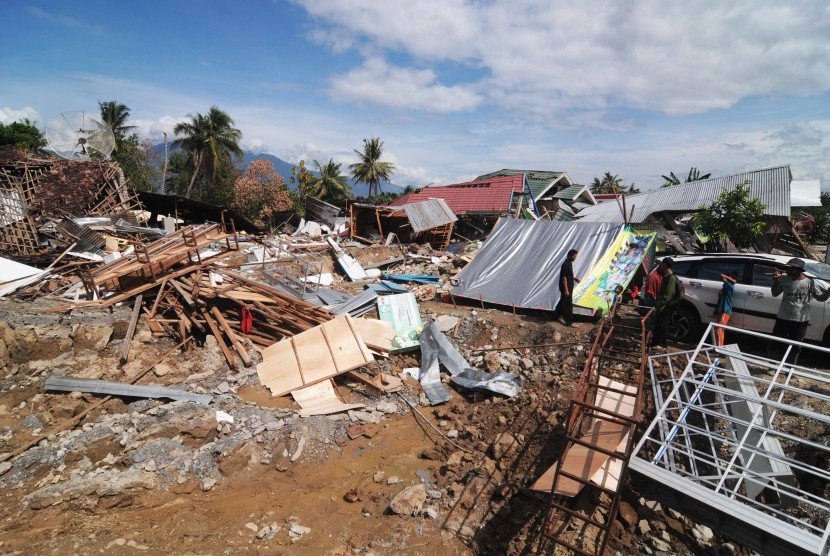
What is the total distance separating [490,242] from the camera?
11.1 meters

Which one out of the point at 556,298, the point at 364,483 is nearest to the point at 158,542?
the point at 364,483

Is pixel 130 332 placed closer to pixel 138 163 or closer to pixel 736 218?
pixel 736 218

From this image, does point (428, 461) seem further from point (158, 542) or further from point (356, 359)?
point (158, 542)

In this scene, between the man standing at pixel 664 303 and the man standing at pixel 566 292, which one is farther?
the man standing at pixel 566 292

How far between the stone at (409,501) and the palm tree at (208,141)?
31919 mm

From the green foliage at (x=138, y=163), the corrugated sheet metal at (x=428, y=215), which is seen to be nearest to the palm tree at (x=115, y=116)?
the green foliage at (x=138, y=163)

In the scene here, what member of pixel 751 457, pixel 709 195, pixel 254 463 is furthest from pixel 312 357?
pixel 709 195

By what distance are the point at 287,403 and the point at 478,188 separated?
58.2 ft

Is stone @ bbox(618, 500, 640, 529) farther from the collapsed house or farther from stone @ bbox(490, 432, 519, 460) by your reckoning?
the collapsed house

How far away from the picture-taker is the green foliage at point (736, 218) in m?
13.6

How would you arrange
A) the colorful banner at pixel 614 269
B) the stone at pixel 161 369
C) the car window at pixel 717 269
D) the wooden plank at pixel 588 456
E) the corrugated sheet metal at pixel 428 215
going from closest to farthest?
the wooden plank at pixel 588 456, the stone at pixel 161 369, the car window at pixel 717 269, the colorful banner at pixel 614 269, the corrugated sheet metal at pixel 428 215

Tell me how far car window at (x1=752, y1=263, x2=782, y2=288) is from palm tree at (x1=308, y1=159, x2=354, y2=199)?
30.2 meters

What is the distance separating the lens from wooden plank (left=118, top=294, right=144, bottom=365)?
21.0 feet

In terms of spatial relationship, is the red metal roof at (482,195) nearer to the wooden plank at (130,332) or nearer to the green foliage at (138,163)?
the wooden plank at (130,332)
